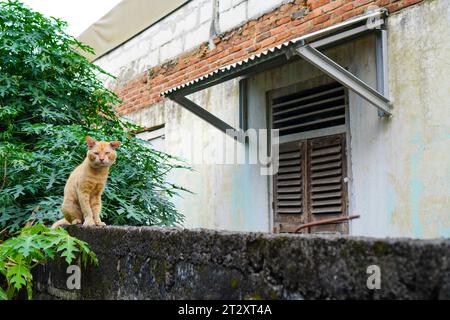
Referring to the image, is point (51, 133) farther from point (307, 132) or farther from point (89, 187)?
point (307, 132)

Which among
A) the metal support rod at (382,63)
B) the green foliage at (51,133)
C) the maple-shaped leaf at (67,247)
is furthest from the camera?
the metal support rod at (382,63)

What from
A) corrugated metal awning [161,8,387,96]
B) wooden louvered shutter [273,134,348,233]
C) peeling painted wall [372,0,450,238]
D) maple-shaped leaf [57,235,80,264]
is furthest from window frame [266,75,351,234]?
maple-shaped leaf [57,235,80,264]

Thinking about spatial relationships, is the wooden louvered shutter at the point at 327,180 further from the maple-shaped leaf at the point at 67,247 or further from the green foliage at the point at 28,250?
the maple-shaped leaf at the point at 67,247

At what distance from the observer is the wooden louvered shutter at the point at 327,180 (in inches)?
190

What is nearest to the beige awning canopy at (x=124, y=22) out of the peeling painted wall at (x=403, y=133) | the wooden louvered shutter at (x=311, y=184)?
the peeling painted wall at (x=403, y=133)

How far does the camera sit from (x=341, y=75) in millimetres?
4148

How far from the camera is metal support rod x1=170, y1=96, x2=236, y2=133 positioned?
18.6ft

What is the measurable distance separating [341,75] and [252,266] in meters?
2.79

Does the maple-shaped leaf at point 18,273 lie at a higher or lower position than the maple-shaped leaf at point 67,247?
lower

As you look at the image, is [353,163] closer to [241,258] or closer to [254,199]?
[254,199]

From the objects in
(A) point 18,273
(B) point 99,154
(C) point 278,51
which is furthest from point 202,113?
(A) point 18,273

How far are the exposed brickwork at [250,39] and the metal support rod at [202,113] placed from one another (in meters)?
0.95

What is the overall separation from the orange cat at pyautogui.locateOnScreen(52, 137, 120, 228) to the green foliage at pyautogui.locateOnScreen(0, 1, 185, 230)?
423 mm

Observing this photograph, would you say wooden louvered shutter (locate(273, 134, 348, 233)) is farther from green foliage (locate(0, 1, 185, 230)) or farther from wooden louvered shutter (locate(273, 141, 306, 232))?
green foliage (locate(0, 1, 185, 230))
